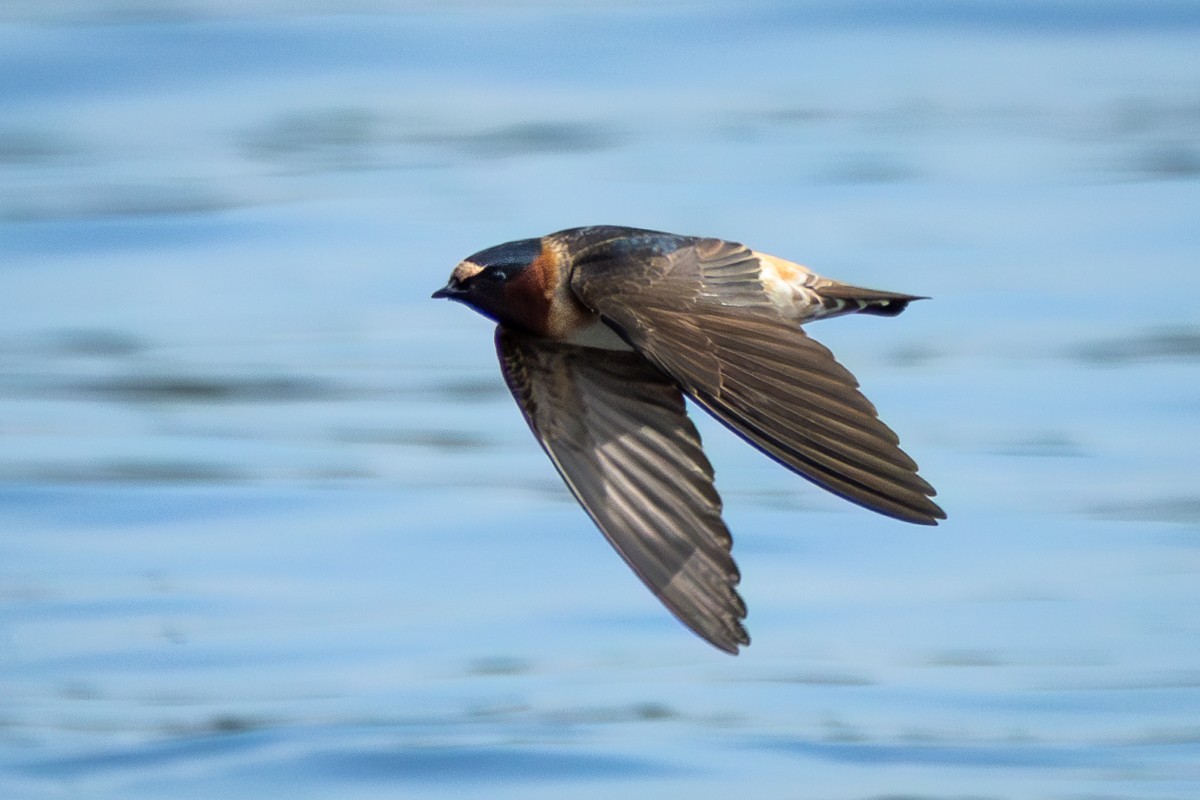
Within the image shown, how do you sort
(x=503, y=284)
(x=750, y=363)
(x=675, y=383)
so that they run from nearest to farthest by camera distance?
(x=750, y=363)
(x=675, y=383)
(x=503, y=284)

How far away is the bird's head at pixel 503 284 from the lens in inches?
260

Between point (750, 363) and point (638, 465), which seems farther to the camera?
point (638, 465)

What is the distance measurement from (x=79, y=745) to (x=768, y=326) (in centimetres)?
361

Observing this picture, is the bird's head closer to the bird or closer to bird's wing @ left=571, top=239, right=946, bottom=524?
the bird

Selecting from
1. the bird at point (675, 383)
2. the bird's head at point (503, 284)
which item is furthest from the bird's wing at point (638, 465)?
the bird's head at point (503, 284)

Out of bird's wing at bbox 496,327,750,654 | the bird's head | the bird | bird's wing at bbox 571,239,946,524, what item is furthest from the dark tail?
the bird's head

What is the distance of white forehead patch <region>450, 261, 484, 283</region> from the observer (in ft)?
21.8

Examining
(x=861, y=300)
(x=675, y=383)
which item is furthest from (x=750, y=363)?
(x=861, y=300)

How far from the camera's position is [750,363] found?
20.2 feet

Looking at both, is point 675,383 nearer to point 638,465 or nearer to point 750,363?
point 638,465

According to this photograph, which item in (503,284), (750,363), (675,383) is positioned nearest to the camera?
(750,363)

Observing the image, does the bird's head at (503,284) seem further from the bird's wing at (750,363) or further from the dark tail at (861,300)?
the dark tail at (861,300)

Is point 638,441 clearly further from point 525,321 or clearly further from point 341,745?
point 341,745

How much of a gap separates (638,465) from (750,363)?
0.46 meters
